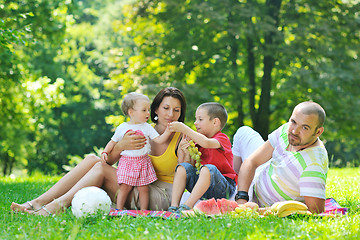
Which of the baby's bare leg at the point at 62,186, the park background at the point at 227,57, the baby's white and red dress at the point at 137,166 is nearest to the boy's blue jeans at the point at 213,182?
the baby's white and red dress at the point at 137,166

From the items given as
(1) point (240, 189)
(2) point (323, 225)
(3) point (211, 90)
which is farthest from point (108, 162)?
(3) point (211, 90)

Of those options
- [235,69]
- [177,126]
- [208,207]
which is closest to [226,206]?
[208,207]

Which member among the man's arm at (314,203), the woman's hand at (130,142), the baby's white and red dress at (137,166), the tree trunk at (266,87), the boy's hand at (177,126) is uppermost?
the tree trunk at (266,87)

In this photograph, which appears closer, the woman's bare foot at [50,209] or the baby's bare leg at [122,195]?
the woman's bare foot at [50,209]

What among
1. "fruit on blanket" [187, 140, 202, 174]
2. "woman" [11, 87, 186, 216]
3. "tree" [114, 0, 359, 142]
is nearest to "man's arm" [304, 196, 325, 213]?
"fruit on blanket" [187, 140, 202, 174]

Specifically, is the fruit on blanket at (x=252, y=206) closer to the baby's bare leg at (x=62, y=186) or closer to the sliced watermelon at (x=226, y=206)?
the sliced watermelon at (x=226, y=206)

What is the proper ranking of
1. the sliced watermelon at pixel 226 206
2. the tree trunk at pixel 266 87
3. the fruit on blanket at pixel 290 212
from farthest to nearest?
1. the tree trunk at pixel 266 87
2. the sliced watermelon at pixel 226 206
3. the fruit on blanket at pixel 290 212

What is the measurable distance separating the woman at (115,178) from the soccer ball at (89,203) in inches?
17.4

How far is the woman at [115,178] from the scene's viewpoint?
13.3 ft

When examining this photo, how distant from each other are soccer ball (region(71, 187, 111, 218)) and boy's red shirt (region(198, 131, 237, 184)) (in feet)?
3.87

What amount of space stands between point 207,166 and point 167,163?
62cm

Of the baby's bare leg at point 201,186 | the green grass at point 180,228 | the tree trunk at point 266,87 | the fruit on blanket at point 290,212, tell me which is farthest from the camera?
the tree trunk at point 266,87

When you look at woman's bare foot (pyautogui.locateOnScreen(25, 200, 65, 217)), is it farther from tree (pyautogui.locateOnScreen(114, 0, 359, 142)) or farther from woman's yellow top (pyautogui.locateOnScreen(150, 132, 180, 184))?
tree (pyautogui.locateOnScreen(114, 0, 359, 142))

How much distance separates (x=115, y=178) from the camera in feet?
14.1
